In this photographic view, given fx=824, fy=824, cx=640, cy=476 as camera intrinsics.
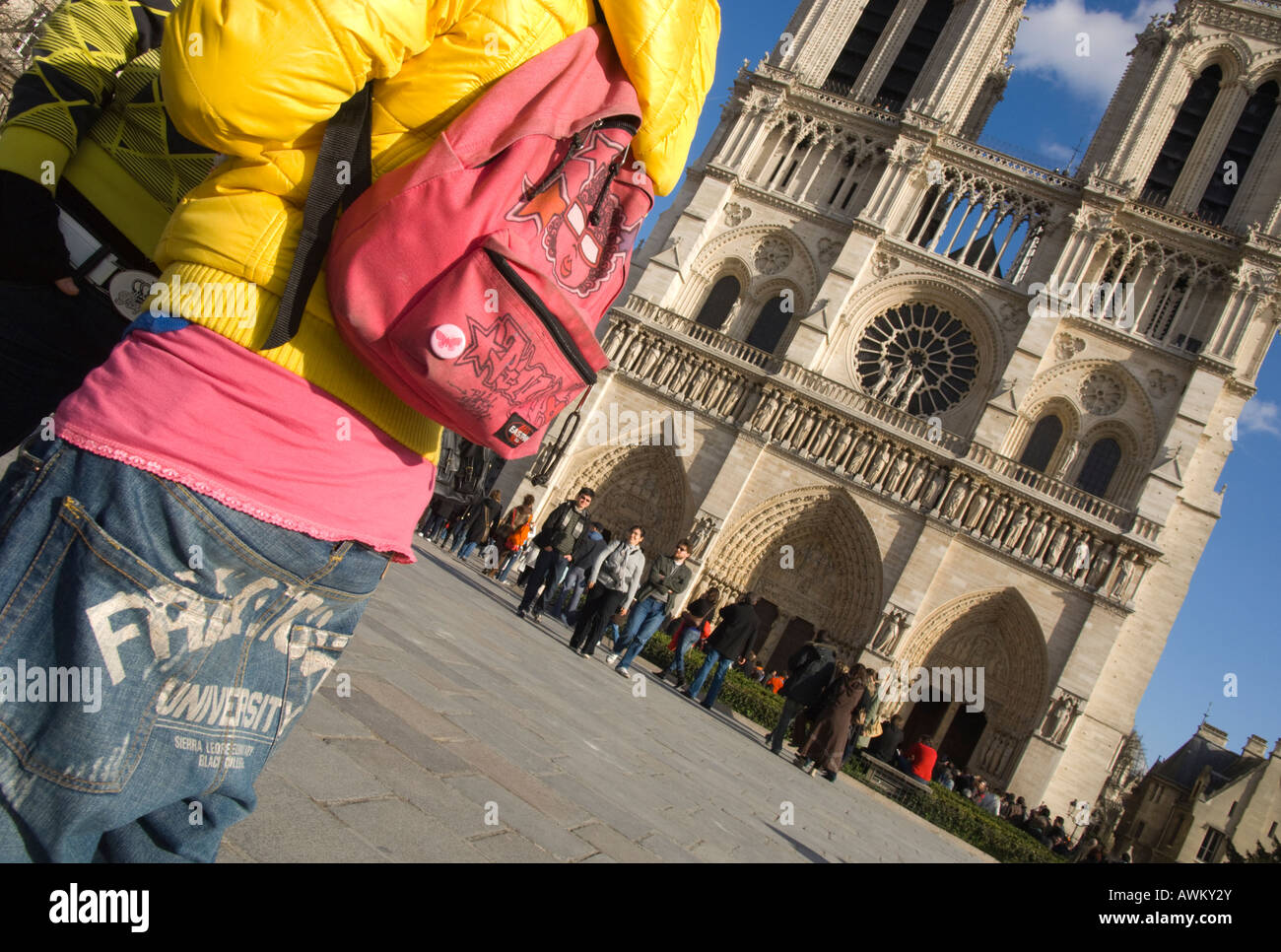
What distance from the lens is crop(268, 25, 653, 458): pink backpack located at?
3.83 feet

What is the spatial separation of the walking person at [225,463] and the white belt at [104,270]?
585 millimetres

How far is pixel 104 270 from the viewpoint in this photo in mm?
1799

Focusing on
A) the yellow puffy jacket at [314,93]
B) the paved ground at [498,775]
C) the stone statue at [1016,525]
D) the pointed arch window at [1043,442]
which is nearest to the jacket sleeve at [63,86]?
the yellow puffy jacket at [314,93]

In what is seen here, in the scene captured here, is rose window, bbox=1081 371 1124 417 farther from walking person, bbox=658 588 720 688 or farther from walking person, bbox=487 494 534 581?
walking person, bbox=487 494 534 581

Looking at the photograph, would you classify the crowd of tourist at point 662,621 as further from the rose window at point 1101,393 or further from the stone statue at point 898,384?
the rose window at point 1101,393

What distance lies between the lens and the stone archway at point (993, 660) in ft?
57.9

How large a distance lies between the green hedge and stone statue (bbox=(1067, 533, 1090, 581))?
6.62 meters

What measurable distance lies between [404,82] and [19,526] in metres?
0.84
